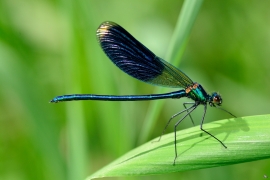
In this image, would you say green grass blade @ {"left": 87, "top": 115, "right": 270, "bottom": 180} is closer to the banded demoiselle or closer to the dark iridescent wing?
the banded demoiselle

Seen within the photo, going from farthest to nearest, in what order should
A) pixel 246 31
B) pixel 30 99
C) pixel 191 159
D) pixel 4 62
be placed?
pixel 246 31
pixel 4 62
pixel 30 99
pixel 191 159

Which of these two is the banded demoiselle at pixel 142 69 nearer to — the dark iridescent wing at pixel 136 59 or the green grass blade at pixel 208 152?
the dark iridescent wing at pixel 136 59

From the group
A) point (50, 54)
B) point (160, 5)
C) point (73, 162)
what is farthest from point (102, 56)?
point (160, 5)

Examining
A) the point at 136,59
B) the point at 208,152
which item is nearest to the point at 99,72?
the point at 136,59

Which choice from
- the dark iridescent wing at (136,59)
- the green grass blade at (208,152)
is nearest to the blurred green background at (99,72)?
the dark iridescent wing at (136,59)

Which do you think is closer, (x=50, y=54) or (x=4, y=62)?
(x=4, y=62)

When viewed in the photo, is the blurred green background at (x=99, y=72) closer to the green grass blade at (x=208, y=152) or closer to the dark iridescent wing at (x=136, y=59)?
the dark iridescent wing at (x=136, y=59)

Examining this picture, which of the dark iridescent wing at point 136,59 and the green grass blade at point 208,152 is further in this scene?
the dark iridescent wing at point 136,59

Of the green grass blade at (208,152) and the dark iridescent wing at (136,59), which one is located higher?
the dark iridescent wing at (136,59)

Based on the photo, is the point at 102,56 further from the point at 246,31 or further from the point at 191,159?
the point at 246,31
